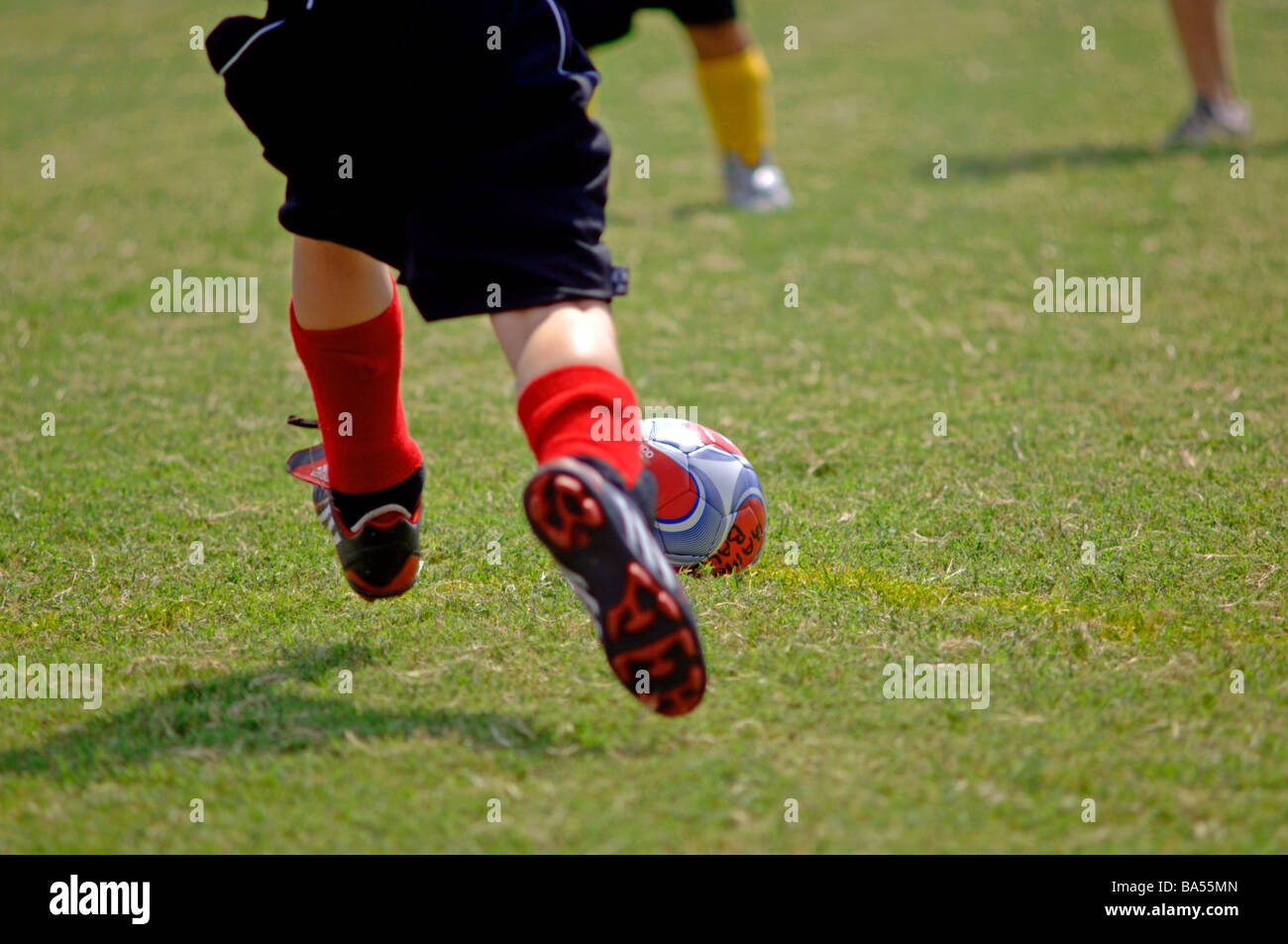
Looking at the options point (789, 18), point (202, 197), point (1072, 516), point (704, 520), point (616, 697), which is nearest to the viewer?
point (616, 697)

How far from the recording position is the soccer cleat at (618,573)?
165 cm

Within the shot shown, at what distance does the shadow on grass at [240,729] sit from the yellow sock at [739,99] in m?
4.20

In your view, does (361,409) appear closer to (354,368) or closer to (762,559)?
(354,368)

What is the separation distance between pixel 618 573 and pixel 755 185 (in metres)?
4.43

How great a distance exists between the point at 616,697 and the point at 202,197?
4.84m

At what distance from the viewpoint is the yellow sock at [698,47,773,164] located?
5773 mm

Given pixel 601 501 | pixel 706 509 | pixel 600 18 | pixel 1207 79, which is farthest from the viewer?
pixel 1207 79

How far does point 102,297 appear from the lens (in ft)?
15.4

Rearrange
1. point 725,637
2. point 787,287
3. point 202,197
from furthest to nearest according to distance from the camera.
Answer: point 202,197 → point 787,287 → point 725,637

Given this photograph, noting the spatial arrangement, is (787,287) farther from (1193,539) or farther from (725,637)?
(725,637)

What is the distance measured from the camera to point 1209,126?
6578mm

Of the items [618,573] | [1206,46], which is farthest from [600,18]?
[618,573]

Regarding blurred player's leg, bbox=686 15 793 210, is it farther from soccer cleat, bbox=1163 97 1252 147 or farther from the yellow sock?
soccer cleat, bbox=1163 97 1252 147
